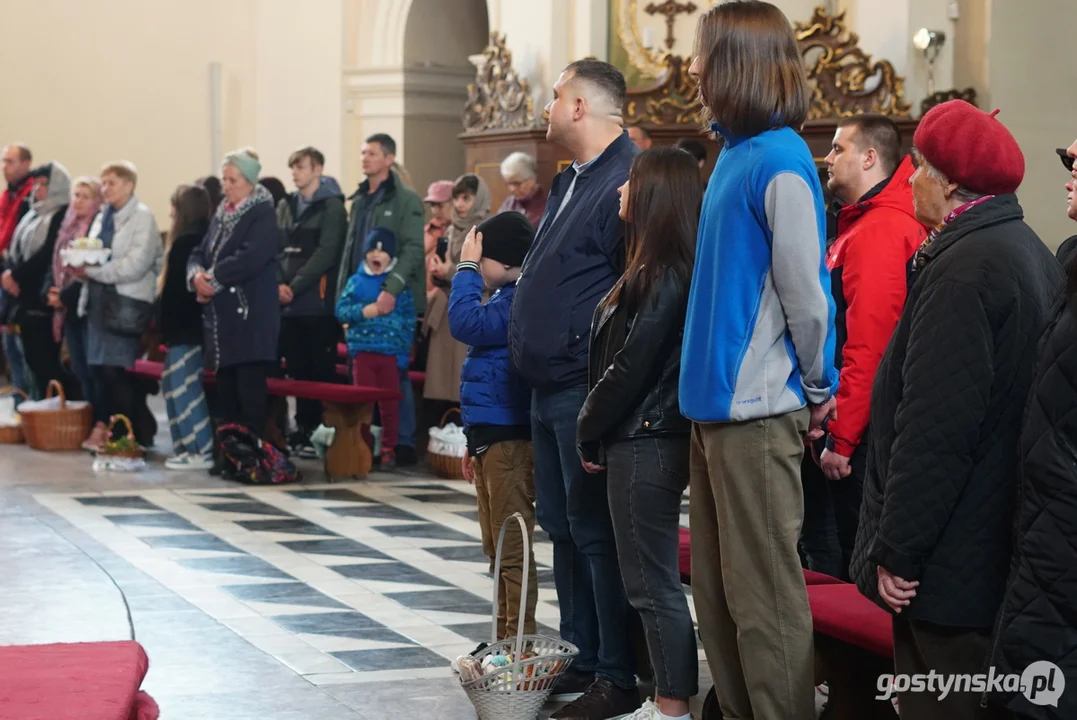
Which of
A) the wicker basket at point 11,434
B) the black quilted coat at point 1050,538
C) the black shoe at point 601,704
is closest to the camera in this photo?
the black quilted coat at point 1050,538

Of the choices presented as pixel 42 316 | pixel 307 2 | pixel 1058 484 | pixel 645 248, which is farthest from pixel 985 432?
pixel 307 2

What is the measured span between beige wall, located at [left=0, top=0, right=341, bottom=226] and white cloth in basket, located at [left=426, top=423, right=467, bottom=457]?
7.83m

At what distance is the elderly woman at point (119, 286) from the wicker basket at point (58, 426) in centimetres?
26

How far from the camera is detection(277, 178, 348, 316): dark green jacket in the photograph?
32.6ft

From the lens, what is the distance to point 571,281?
444cm

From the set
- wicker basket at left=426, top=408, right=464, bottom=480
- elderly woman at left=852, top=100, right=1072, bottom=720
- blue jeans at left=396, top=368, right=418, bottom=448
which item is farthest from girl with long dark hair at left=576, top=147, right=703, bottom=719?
blue jeans at left=396, top=368, right=418, bottom=448

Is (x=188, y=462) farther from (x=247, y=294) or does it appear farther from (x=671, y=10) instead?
(x=671, y=10)

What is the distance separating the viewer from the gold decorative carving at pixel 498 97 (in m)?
11.9

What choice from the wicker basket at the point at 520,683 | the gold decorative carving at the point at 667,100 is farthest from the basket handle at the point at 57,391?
the wicker basket at the point at 520,683

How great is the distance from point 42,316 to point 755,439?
27.1ft

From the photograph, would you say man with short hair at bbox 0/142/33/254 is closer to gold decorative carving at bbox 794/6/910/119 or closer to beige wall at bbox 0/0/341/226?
beige wall at bbox 0/0/341/226

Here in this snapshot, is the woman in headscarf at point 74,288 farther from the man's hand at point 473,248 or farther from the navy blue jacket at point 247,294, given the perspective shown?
the man's hand at point 473,248

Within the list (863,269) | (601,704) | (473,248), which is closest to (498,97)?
(473,248)

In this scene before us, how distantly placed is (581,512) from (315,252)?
19.0 ft
